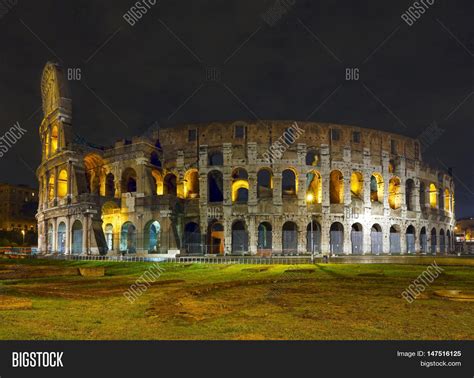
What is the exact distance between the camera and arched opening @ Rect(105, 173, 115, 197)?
44906 mm

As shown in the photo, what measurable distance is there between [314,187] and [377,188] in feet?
23.8

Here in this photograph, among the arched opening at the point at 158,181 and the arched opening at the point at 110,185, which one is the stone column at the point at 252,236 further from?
the arched opening at the point at 110,185

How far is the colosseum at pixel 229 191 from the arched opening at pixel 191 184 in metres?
0.10

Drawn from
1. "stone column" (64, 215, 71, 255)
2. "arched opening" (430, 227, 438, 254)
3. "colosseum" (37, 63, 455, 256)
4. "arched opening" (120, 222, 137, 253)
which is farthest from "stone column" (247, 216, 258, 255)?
"arched opening" (430, 227, 438, 254)

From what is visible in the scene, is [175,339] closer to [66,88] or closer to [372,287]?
[372,287]

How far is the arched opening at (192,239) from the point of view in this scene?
3812 centimetres

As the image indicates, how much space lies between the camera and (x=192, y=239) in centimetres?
3897

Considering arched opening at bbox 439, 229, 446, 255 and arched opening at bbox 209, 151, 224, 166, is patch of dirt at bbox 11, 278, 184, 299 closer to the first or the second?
arched opening at bbox 209, 151, 224, 166

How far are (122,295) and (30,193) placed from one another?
89.5 m

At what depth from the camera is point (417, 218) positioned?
45.4 meters

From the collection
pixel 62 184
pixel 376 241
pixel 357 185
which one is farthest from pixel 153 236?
pixel 376 241

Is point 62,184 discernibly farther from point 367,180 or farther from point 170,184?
point 367,180

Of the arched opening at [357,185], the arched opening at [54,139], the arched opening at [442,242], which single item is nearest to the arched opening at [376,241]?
the arched opening at [357,185]

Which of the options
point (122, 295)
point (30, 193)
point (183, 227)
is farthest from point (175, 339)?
point (30, 193)
